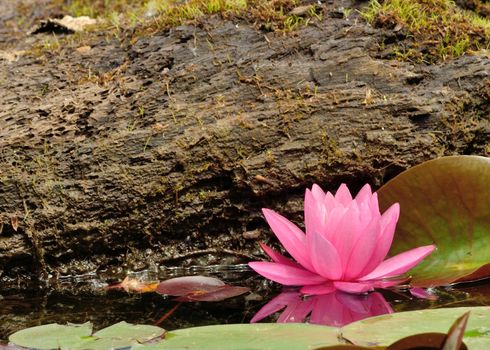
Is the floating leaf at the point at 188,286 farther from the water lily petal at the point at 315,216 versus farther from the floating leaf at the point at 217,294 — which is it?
the water lily petal at the point at 315,216

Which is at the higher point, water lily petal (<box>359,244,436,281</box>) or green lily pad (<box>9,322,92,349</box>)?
green lily pad (<box>9,322,92,349</box>)

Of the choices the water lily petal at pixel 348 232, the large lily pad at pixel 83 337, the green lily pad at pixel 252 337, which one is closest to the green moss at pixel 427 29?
the water lily petal at pixel 348 232

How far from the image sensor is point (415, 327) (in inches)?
51.8

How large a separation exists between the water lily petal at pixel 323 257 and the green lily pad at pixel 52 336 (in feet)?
1.93

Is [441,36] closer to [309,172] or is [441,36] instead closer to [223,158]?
[309,172]

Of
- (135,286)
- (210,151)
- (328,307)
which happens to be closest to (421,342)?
(328,307)

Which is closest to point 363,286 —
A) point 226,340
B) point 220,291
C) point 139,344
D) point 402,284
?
point 402,284

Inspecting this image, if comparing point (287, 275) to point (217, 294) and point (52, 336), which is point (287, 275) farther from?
point (52, 336)

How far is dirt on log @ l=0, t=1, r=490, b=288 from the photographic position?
7.34 feet

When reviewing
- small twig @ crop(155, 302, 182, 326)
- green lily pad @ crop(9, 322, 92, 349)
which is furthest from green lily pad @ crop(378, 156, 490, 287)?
green lily pad @ crop(9, 322, 92, 349)

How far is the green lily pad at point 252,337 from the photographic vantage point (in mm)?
1233

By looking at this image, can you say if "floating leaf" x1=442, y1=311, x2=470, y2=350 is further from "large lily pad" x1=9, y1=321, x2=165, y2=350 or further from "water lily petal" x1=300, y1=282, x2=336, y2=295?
"water lily petal" x1=300, y1=282, x2=336, y2=295

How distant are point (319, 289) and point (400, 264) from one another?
227 millimetres

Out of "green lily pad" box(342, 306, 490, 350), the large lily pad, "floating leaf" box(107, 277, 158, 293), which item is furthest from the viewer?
"floating leaf" box(107, 277, 158, 293)
